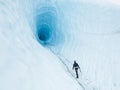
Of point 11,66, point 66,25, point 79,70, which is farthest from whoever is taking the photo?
point 66,25

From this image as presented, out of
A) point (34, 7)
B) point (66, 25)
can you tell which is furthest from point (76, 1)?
point (34, 7)

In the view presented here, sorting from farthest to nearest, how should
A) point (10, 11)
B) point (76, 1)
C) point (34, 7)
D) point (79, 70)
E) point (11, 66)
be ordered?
point (76, 1), point (34, 7), point (79, 70), point (10, 11), point (11, 66)

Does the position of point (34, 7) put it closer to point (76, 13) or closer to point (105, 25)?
point (76, 13)

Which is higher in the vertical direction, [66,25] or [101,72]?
[66,25]

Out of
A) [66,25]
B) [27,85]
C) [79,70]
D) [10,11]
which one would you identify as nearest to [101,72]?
[79,70]

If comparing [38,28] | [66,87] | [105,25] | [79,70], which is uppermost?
[105,25]

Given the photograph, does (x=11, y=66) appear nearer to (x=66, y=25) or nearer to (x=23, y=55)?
(x=23, y=55)

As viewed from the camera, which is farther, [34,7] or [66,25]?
[66,25]
